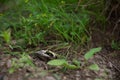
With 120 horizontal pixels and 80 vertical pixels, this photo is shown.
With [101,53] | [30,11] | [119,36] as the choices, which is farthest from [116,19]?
[30,11]

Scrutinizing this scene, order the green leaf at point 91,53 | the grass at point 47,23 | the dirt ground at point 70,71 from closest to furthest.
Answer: the dirt ground at point 70,71, the green leaf at point 91,53, the grass at point 47,23

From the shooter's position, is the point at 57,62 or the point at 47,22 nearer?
the point at 57,62

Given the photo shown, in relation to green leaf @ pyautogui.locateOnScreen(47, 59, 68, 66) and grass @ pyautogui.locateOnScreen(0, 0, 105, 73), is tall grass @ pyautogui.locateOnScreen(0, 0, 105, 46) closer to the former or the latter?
grass @ pyautogui.locateOnScreen(0, 0, 105, 73)

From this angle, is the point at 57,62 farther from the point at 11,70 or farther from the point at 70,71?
the point at 11,70

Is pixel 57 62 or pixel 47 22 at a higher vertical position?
pixel 47 22

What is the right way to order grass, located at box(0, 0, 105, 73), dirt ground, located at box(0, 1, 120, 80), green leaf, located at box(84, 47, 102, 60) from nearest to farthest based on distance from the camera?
dirt ground, located at box(0, 1, 120, 80), green leaf, located at box(84, 47, 102, 60), grass, located at box(0, 0, 105, 73)

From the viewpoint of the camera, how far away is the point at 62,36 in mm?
2150

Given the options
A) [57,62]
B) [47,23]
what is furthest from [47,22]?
[57,62]

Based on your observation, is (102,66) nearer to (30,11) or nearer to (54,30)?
(54,30)

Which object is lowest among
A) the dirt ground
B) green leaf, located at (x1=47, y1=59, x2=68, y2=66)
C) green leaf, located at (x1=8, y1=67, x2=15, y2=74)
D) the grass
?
the dirt ground

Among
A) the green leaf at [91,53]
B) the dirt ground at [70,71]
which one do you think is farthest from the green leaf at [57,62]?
the green leaf at [91,53]

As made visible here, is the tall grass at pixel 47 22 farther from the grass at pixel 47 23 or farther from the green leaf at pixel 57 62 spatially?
the green leaf at pixel 57 62

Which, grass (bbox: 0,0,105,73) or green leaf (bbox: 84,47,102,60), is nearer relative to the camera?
green leaf (bbox: 84,47,102,60)

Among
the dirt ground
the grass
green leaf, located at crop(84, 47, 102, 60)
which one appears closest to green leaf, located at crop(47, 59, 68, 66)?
the dirt ground
